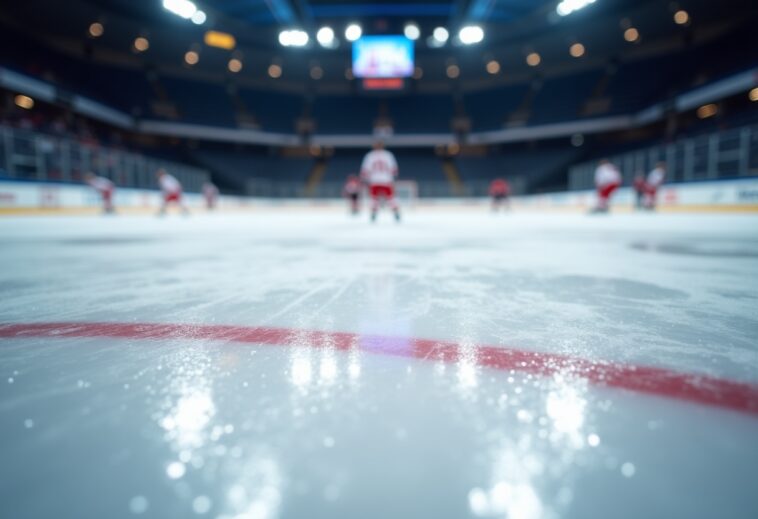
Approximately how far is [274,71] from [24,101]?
12.5 metres

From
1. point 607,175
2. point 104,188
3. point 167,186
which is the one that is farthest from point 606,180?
point 104,188

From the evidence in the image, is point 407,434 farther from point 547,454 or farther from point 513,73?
point 513,73

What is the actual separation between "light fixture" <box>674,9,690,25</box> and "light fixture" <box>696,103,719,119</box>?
3834 millimetres

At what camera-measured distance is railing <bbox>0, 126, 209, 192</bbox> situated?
890cm

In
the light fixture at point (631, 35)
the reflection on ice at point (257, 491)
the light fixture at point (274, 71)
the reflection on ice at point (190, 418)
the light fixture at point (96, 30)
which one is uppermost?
the light fixture at point (274, 71)

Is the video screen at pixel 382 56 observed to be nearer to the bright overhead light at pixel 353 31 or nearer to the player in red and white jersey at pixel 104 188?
the bright overhead light at pixel 353 31

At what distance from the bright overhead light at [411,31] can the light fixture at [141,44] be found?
1278 cm

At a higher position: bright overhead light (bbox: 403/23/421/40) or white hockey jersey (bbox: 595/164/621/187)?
bright overhead light (bbox: 403/23/421/40)

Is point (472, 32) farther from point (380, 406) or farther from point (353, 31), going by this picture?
point (380, 406)

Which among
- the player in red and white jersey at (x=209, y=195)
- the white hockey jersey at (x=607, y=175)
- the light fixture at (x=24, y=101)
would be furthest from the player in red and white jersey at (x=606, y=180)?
the light fixture at (x=24, y=101)

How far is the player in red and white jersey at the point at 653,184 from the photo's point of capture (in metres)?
Result: 10.6

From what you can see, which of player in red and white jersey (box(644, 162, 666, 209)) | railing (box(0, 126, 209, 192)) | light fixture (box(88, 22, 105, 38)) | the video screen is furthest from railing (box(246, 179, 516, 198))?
light fixture (box(88, 22, 105, 38))

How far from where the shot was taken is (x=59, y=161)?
10086 mm

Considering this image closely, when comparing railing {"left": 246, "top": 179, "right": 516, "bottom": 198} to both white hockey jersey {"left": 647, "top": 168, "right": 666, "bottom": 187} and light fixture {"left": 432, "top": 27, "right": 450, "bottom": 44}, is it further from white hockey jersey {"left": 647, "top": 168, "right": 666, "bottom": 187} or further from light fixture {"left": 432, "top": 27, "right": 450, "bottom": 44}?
white hockey jersey {"left": 647, "top": 168, "right": 666, "bottom": 187}
